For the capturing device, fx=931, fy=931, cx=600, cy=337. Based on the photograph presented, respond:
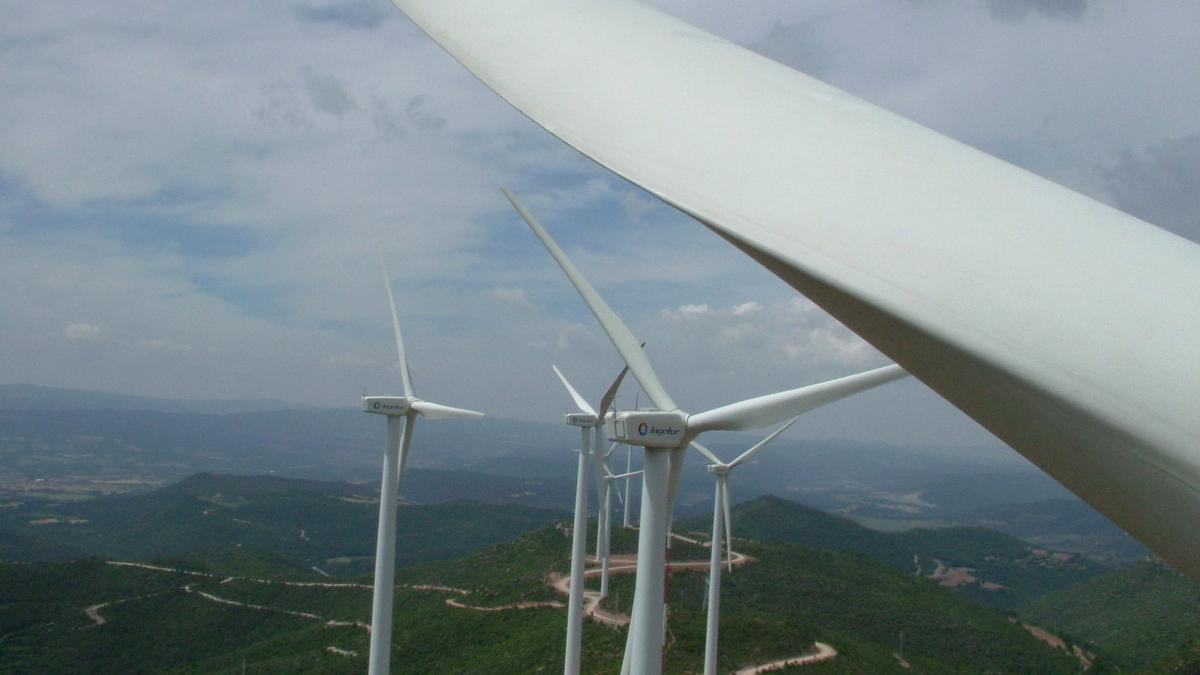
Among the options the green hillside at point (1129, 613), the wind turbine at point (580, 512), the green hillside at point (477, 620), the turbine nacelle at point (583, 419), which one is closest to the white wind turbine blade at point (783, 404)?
the wind turbine at point (580, 512)

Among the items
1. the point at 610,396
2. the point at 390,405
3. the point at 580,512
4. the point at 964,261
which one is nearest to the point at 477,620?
the point at 580,512

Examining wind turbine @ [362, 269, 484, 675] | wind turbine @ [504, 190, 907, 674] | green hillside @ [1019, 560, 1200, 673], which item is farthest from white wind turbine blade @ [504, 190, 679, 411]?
green hillside @ [1019, 560, 1200, 673]

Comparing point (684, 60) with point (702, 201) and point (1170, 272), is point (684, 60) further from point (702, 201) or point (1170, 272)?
point (1170, 272)

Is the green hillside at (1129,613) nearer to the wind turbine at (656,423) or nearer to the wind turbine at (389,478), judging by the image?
the wind turbine at (389,478)

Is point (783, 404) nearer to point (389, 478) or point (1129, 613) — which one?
point (389, 478)

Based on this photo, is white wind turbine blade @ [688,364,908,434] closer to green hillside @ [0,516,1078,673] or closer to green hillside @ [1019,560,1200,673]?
green hillside @ [0,516,1078,673]
